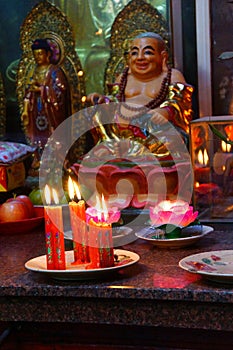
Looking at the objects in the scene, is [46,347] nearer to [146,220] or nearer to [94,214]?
[94,214]

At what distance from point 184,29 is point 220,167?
4.03ft

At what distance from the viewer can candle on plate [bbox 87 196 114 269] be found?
1.50 metres

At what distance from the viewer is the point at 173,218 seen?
1.82 m

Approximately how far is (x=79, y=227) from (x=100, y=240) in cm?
7

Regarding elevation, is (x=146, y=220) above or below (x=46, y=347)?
above

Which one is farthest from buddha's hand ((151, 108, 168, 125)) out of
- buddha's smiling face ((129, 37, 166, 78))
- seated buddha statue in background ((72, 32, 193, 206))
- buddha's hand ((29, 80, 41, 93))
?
buddha's hand ((29, 80, 41, 93))

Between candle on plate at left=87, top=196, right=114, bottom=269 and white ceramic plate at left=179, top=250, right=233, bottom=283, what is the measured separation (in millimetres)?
A: 156

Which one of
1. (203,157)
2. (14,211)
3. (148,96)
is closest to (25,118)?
(148,96)

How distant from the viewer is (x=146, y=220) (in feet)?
7.06

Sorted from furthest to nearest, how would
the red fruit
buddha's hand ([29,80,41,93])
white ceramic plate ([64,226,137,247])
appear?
1. buddha's hand ([29,80,41,93])
2. the red fruit
3. white ceramic plate ([64,226,137,247])

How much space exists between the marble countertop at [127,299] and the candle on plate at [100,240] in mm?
39

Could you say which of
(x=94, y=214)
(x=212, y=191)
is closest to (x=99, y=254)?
(x=94, y=214)

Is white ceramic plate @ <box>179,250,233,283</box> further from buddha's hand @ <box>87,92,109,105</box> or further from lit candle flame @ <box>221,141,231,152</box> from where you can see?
buddha's hand @ <box>87,92,109,105</box>

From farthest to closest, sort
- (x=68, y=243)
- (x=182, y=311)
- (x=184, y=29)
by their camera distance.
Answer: (x=184, y=29)
(x=68, y=243)
(x=182, y=311)
